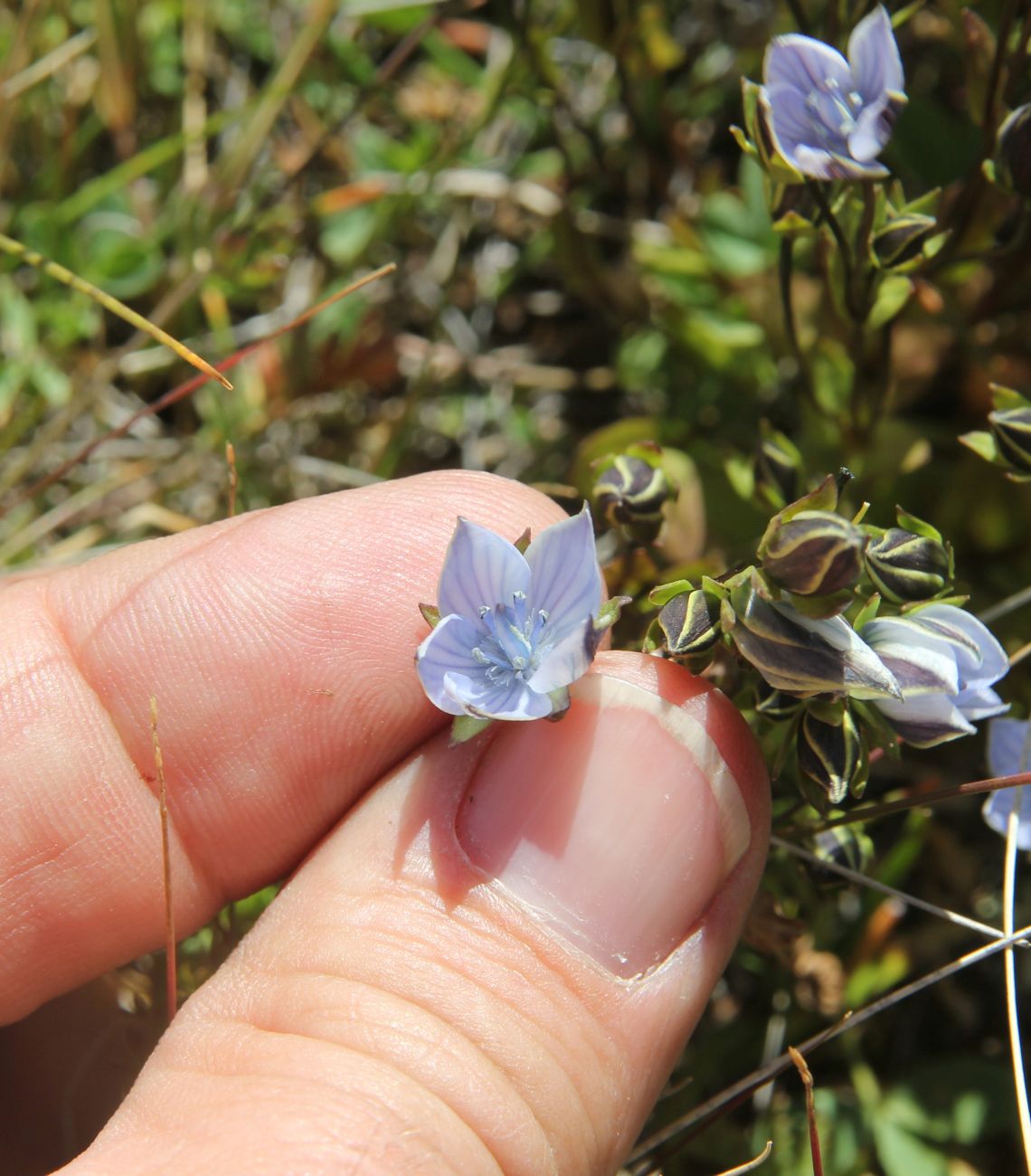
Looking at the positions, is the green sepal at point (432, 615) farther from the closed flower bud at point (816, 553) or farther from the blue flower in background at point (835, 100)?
the blue flower in background at point (835, 100)

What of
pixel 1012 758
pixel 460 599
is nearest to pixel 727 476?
pixel 1012 758

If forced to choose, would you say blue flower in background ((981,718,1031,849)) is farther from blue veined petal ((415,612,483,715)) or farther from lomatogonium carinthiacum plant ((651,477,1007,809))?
blue veined petal ((415,612,483,715))

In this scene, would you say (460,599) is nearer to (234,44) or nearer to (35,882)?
(35,882)

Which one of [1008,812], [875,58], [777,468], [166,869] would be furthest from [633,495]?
[166,869]

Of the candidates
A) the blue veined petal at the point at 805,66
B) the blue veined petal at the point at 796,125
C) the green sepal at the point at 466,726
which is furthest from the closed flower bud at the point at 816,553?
the blue veined petal at the point at 805,66

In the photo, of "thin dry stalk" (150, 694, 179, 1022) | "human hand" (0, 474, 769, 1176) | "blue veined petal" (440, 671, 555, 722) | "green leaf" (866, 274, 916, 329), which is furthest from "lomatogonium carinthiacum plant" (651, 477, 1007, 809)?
"thin dry stalk" (150, 694, 179, 1022)
